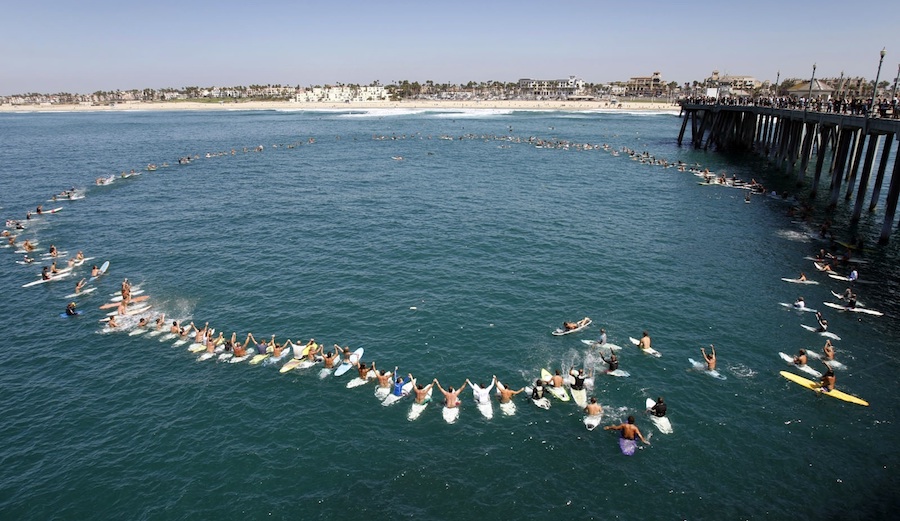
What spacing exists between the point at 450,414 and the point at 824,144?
181 feet

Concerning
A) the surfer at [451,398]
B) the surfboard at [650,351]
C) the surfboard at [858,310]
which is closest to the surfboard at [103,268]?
the surfer at [451,398]

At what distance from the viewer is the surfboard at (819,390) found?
73.5ft

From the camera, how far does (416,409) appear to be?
2277 cm

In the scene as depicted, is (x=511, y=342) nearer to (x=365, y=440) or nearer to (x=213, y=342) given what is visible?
(x=365, y=440)

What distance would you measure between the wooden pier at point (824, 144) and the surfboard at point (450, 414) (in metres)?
33.7

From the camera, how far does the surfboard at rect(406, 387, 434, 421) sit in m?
22.3

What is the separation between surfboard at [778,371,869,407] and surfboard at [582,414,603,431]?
10.2m

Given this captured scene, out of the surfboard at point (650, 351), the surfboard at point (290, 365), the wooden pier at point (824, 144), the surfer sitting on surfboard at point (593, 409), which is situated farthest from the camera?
the wooden pier at point (824, 144)

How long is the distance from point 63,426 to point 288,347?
1011 centimetres

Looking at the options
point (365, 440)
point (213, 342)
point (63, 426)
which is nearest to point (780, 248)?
point (365, 440)

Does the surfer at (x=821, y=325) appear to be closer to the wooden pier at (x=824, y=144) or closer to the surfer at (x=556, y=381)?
the wooden pier at (x=824, y=144)

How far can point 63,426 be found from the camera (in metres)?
22.2

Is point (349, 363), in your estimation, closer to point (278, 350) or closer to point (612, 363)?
point (278, 350)

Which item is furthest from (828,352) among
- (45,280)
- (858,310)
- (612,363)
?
(45,280)
